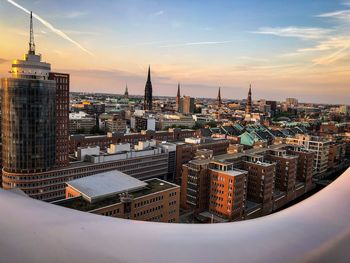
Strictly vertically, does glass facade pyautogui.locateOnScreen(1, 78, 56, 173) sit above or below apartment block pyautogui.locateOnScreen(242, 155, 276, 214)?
above

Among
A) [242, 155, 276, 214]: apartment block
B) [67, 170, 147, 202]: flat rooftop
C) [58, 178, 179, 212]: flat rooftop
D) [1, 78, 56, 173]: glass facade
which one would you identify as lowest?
[242, 155, 276, 214]: apartment block

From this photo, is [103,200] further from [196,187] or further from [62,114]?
[62,114]

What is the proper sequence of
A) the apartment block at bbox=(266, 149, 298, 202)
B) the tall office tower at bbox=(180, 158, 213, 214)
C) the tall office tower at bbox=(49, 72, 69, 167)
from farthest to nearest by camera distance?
the apartment block at bbox=(266, 149, 298, 202) < the tall office tower at bbox=(49, 72, 69, 167) < the tall office tower at bbox=(180, 158, 213, 214)

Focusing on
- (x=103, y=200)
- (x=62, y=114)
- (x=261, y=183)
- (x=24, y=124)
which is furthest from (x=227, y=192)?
(x=24, y=124)

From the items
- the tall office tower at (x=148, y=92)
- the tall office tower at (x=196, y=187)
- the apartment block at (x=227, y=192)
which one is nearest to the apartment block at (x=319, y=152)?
the apartment block at (x=227, y=192)

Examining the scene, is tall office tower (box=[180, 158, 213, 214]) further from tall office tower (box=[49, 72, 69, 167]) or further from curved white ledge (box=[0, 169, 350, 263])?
curved white ledge (box=[0, 169, 350, 263])

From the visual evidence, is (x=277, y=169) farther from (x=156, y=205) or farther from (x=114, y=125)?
(x=114, y=125)

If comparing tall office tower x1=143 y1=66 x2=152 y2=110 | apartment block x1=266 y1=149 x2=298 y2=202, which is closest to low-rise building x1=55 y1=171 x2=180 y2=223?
apartment block x1=266 y1=149 x2=298 y2=202
